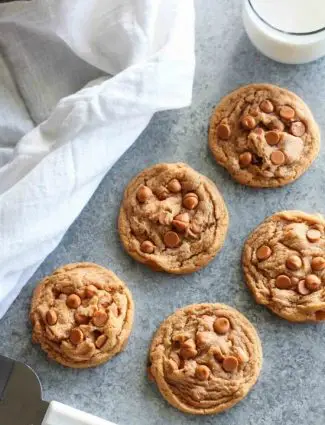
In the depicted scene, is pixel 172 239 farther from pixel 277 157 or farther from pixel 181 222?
pixel 277 157

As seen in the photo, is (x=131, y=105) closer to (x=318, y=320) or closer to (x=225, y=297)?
(x=225, y=297)

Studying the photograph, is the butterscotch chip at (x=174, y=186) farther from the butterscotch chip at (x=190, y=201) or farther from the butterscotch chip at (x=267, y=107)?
the butterscotch chip at (x=267, y=107)

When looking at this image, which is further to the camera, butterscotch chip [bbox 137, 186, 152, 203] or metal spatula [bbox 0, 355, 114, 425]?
butterscotch chip [bbox 137, 186, 152, 203]

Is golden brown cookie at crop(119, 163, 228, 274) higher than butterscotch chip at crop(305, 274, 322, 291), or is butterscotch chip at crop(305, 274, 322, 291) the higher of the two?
golden brown cookie at crop(119, 163, 228, 274)

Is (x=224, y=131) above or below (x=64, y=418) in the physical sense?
above

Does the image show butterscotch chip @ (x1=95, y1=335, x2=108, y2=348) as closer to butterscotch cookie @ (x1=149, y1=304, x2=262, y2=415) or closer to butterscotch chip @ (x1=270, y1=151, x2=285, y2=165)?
butterscotch cookie @ (x1=149, y1=304, x2=262, y2=415)

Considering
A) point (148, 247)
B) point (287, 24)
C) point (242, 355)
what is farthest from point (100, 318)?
point (287, 24)

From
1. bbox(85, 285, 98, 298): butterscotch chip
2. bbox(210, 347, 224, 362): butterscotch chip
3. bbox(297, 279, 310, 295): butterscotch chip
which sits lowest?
bbox(210, 347, 224, 362): butterscotch chip

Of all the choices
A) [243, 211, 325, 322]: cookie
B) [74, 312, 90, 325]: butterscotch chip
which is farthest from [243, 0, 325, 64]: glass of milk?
[74, 312, 90, 325]: butterscotch chip
